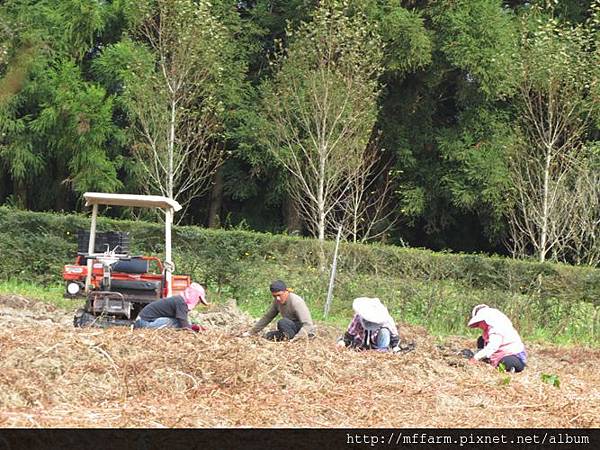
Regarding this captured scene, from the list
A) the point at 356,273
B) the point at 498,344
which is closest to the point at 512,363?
the point at 498,344

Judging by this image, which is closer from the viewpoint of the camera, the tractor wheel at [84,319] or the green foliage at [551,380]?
the green foliage at [551,380]

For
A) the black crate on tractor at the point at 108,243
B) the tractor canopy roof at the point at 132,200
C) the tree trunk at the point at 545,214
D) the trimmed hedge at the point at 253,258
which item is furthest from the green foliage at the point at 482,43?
the tractor canopy roof at the point at 132,200

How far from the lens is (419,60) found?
25.6 meters

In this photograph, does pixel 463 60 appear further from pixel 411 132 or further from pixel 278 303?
pixel 278 303

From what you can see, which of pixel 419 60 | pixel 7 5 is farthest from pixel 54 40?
pixel 419 60

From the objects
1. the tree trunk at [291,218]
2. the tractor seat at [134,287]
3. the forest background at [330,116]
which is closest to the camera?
the tractor seat at [134,287]

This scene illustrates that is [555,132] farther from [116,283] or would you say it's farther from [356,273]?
[116,283]

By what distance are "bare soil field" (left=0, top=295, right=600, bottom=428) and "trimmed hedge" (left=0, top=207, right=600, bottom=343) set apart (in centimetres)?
612

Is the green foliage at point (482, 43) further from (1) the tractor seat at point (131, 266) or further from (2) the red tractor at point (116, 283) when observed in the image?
(1) the tractor seat at point (131, 266)

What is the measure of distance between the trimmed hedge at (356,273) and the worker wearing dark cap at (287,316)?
4088 mm

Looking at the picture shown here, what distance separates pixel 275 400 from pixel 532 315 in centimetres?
904

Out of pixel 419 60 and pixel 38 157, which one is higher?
pixel 419 60

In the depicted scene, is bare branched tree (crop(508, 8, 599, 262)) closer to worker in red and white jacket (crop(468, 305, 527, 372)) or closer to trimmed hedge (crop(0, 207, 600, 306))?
trimmed hedge (crop(0, 207, 600, 306))

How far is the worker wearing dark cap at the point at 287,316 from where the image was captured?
10.4 m
